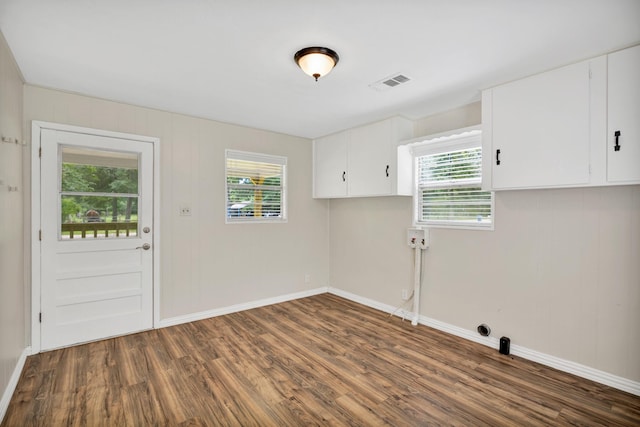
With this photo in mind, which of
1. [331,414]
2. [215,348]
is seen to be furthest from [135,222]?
[331,414]

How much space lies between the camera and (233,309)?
4070 mm

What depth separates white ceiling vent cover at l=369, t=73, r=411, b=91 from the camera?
8.59 feet

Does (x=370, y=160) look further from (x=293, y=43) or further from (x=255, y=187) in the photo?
(x=293, y=43)

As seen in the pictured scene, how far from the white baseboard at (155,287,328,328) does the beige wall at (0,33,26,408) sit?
4.10 ft

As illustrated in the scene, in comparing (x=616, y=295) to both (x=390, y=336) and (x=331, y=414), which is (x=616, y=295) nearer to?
(x=390, y=336)

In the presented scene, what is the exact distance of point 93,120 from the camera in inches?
123

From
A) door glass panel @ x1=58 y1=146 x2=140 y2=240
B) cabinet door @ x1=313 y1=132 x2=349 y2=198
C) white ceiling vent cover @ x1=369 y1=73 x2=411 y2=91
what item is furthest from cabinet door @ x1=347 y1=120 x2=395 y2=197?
door glass panel @ x1=58 y1=146 x2=140 y2=240

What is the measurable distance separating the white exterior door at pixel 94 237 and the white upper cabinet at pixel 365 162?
2291 millimetres

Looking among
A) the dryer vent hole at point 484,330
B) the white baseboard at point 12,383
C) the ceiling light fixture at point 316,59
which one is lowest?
the white baseboard at point 12,383

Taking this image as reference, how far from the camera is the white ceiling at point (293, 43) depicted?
5.81ft

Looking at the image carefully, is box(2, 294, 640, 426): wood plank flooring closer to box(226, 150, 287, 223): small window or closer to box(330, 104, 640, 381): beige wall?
box(330, 104, 640, 381): beige wall

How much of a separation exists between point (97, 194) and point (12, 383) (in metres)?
1.68

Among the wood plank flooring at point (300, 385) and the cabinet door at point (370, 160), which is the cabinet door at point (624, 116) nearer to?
the wood plank flooring at point (300, 385)

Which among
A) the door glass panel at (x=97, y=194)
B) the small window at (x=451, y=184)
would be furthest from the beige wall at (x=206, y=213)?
the small window at (x=451, y=184)
